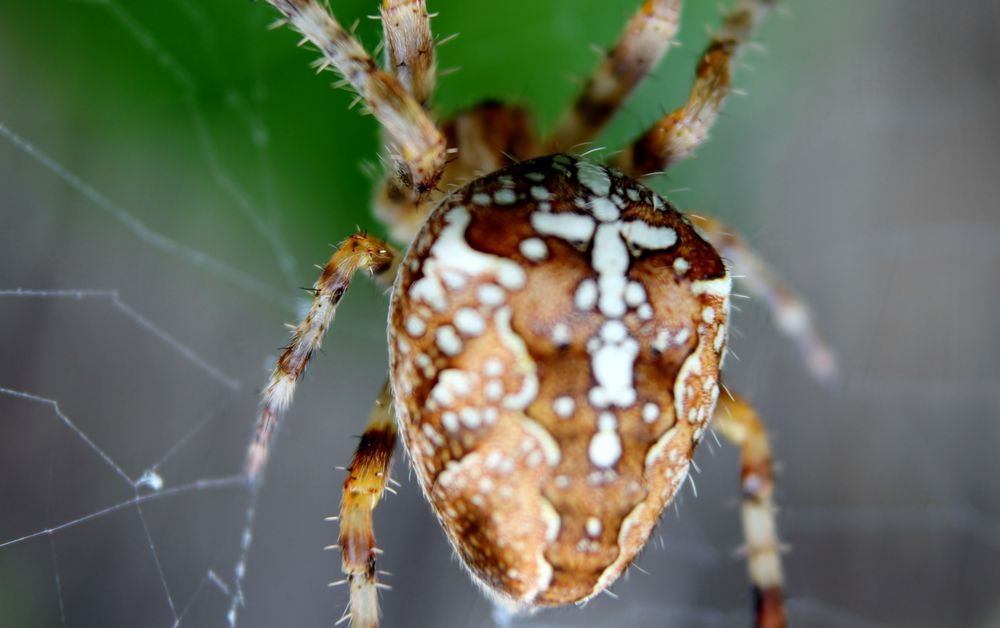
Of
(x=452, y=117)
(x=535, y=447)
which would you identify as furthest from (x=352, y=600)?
(x=452, y=117)

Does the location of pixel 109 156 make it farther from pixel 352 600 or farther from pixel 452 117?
pixel 352 600

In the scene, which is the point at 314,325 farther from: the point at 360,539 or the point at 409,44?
the point at 409,44

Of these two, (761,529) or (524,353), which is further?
(761,529)

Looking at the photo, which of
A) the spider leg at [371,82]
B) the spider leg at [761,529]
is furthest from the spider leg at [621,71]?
the spider leg at [761,529]

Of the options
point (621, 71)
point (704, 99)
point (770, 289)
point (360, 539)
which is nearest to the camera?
point (360, 539)

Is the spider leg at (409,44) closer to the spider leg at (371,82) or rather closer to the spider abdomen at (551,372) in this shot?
the spider leg at (371,82)

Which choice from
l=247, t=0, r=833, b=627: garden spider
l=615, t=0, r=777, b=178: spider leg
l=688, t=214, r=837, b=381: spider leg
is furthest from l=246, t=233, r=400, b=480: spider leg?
l=688, t=214, r=837, b=381: spider leg

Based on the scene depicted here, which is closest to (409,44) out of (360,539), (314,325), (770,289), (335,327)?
(314,325)
